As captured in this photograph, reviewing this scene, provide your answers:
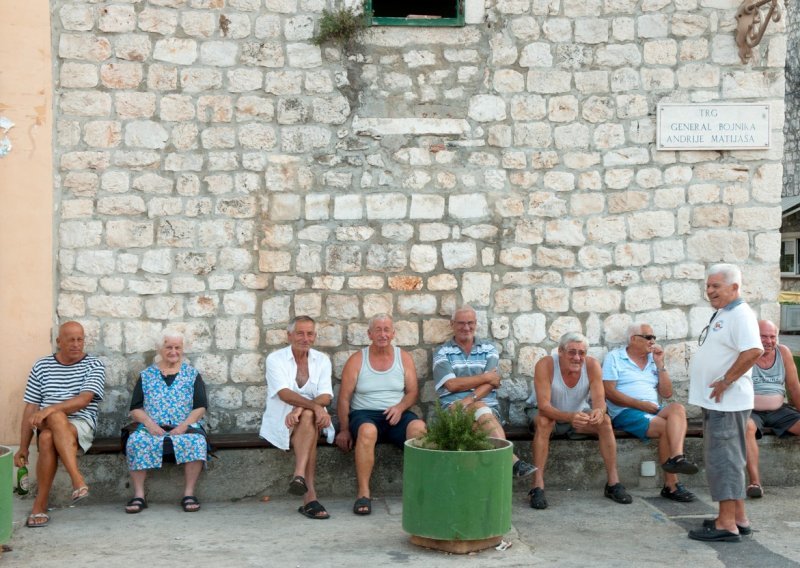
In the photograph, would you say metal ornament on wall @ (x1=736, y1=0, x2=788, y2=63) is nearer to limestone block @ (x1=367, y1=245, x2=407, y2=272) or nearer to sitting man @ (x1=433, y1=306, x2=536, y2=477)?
sitting man @ (x1=433, y1=306, x2=536, y2=477)

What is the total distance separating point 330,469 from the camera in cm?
686

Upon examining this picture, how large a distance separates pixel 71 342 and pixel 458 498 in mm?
2942

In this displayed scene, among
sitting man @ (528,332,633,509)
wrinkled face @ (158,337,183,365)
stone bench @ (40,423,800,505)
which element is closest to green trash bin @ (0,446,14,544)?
stone bench @ (40,423,800,505)

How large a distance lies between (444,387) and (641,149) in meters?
2.36

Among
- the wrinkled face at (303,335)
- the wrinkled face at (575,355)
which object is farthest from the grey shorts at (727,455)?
the wrinkled face at (303,335)

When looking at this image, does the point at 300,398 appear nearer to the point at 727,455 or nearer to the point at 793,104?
the point at 727,455

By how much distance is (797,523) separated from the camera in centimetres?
610

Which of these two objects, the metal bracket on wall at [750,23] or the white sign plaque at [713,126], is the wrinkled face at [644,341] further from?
the metal bracket on wall at [750,23]

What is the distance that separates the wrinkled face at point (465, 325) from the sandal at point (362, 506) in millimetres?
1352

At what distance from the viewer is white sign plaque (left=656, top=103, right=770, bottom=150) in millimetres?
7336

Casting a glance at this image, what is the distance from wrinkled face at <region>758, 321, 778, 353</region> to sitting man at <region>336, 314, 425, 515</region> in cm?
254

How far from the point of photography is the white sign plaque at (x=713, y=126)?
7.34 meters

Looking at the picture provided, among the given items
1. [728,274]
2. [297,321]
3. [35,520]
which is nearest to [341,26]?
[297,321]

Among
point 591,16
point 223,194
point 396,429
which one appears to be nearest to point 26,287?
point 223,194
